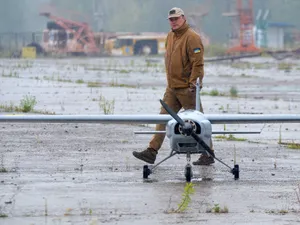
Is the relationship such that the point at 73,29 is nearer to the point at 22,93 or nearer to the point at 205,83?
the point at 205,83

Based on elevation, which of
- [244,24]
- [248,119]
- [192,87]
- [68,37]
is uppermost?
[244,24]

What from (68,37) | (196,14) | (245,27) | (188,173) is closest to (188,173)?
(188,173)

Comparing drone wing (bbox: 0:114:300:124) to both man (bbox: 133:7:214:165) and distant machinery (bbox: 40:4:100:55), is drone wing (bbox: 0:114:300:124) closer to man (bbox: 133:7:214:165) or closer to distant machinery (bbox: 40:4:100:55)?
man (bbox: 133:7:214:165)

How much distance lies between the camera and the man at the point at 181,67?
12.2m

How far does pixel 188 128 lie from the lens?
10.3 m

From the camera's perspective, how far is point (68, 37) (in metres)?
73.2

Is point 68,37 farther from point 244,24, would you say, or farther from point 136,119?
point 136,119

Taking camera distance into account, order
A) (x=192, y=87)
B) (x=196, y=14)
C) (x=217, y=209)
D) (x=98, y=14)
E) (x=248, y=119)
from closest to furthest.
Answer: (x=217, y=209) → (x=248, y=119) → (x=192, y=87) → (x=196, y=14) → (x=98, y=14)

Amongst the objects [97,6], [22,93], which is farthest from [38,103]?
[97,6]

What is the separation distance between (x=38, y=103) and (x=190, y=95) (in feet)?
33.4

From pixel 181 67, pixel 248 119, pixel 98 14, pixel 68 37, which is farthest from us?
pixel 98 14

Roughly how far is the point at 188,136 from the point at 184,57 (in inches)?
78.7

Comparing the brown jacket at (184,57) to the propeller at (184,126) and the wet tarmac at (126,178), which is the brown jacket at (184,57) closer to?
the wet tarmac at (126,178)

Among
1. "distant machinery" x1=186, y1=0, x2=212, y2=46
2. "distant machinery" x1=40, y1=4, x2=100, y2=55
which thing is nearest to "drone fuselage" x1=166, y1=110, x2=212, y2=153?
"distant machinery" x1=40, y1=4, x2=100, y2=55
